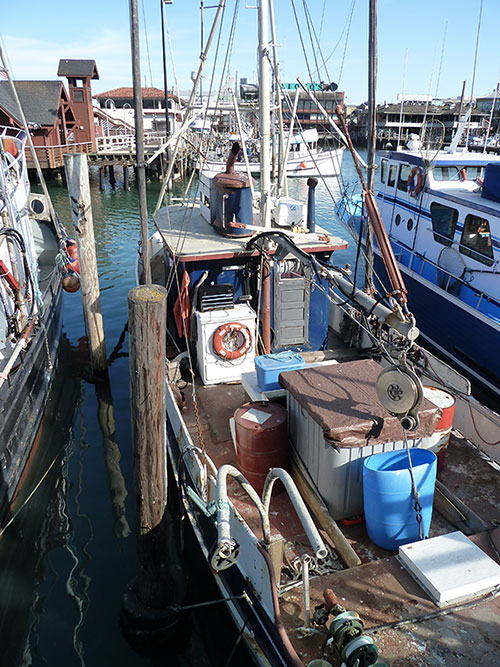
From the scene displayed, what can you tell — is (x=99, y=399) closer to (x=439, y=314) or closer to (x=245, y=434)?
(x=245, y=434)

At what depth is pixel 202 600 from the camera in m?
7.21

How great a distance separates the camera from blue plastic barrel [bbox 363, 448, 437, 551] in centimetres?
542

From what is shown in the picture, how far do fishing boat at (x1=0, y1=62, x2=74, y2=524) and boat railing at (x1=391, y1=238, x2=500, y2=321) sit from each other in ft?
33.7

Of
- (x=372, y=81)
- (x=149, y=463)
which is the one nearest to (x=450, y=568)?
(x=149, y=463)

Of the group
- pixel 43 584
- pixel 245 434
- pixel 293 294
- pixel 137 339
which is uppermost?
pixel 137 339

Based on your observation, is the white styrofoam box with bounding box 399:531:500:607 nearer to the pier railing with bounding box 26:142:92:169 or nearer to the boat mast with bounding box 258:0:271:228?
the boat mast with bounding box 258:0:271:228

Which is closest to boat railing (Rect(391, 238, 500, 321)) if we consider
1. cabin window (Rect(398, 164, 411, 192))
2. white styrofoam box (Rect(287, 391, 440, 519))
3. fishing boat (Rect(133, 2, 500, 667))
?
cabin window (Rect(398, 164, 411, 192))

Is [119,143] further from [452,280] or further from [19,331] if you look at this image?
[19,331]

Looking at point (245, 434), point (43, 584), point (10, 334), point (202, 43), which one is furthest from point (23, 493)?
point (202, 43)

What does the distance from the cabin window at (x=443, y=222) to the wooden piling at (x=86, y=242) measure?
990 centimetres

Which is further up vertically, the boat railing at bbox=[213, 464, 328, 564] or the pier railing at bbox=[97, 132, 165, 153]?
the pier railing at bbox=[97, 132, 165, 153]

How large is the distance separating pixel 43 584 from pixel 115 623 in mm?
1503

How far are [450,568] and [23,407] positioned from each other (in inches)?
307

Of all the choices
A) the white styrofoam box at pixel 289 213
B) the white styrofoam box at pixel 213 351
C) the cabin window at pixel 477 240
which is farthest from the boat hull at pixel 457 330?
the white styrofoam box at pixel 213 351
